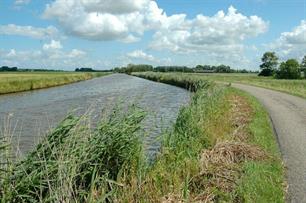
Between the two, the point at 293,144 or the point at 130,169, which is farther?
the point at 293,144

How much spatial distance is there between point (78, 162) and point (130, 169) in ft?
4.96

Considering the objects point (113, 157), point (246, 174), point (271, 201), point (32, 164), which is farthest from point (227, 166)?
point (32, 164)

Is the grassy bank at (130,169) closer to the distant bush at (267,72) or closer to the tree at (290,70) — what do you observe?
the tree at (290,70)

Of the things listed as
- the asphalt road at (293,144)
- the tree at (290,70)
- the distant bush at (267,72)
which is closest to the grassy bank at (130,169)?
the asphalt road at (293,144)

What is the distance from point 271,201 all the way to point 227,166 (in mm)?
1813

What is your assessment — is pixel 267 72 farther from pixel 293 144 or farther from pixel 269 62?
pixel 293 144

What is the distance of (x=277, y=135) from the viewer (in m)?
12.4

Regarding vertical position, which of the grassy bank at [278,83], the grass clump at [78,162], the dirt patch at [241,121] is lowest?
the grassy bank at [278,83]

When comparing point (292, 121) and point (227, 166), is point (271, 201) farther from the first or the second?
point (292, 121)

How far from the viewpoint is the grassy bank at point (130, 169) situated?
20.1 ft

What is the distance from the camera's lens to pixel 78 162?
666 centimetres

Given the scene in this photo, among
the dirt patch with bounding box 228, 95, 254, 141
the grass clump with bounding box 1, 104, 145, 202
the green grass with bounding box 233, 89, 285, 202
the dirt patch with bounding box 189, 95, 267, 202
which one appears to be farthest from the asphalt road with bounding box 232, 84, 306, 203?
the grass clump with bounding box 1, 104, 145, 202

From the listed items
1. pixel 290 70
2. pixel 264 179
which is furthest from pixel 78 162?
pixel 290 70

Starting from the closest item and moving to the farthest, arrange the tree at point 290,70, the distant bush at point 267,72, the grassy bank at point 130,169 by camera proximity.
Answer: the grassy bank at point 130,169 < the tree at point 290,70 < the distant bush at point 267,72
